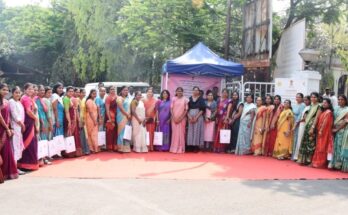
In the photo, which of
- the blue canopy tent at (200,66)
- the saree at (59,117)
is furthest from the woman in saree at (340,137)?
the saree at (59,117)

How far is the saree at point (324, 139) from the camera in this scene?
8.28 meters

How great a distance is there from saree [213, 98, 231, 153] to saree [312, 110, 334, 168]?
2327 millimetres

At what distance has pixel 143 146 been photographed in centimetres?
968

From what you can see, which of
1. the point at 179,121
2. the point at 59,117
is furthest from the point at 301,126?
the point at 59,117

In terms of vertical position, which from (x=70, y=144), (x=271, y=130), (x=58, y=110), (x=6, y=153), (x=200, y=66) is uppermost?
(x=200, y=66)

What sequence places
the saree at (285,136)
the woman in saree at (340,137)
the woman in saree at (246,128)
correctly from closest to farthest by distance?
the woman in saree at (340,137)
the saree at (285,136)
the woman in saree at (246,128)

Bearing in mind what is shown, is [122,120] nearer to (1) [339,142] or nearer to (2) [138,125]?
(2) [138,125]

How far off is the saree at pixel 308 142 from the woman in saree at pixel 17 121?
5426mm

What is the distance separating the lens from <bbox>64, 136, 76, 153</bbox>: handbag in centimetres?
853

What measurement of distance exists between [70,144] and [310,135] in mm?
4843

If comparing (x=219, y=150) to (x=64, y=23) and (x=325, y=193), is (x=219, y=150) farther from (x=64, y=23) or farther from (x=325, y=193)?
(x=64, y=23)

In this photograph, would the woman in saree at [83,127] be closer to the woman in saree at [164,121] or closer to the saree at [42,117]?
the saree at [42,117]

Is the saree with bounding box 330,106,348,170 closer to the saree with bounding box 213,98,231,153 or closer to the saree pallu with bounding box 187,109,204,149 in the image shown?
the saree with bounding box 213,98,231,153

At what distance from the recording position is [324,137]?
8344 mm
